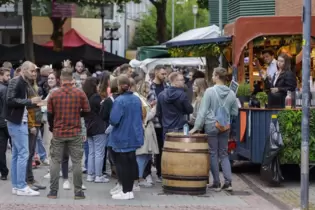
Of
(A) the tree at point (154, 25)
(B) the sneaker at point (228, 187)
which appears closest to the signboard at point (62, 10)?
(A) the tree at point (154, 25)

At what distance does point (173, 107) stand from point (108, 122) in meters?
1.30

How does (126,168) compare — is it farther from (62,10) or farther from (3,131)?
(62,10)

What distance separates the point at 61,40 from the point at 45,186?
25355 millimetres

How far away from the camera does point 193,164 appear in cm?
1220

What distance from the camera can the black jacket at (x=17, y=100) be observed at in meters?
11.6

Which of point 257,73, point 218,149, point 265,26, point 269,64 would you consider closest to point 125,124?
point 218,149

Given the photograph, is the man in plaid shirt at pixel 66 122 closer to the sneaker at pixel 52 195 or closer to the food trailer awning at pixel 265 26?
the sneaker at pixel 52 195

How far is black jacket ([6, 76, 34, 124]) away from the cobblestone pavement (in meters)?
1.14

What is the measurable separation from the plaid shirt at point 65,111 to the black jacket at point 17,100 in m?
0.38

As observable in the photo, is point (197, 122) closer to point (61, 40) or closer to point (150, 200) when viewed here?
point (150, 200)

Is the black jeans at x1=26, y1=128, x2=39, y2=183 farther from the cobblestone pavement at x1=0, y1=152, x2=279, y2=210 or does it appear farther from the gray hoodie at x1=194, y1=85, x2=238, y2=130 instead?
the gray hoodie at x1=194, y1=85, x2=238, y2=130

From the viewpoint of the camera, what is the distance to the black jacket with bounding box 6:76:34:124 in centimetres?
1164

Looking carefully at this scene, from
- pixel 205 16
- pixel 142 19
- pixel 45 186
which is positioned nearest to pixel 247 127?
pixel 45 186

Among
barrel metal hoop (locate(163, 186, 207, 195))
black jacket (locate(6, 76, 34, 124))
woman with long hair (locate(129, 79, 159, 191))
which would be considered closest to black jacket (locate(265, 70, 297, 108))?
woman with long hair (locate(129, 79, 159, 191))
